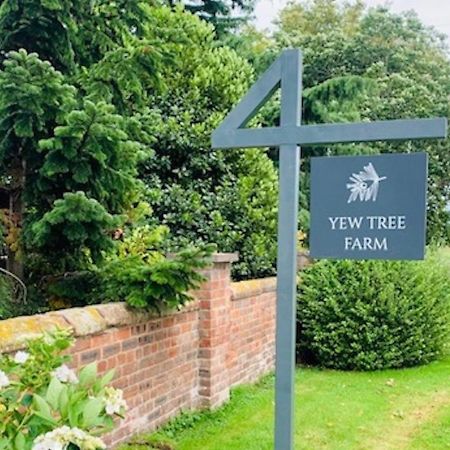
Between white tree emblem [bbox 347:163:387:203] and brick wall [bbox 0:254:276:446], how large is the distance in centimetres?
177

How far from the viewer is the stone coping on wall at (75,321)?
3.08 m

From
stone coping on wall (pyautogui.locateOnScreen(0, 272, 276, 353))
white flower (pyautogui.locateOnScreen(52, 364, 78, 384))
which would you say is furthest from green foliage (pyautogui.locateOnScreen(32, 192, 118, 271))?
white flower (pyautogui.locateOnScreen(52, 364, 78, 384))

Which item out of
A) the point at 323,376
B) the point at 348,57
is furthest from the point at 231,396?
the point at 348,57

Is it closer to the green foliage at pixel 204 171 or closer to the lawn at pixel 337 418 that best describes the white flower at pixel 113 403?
the lawn at pixel 337 418

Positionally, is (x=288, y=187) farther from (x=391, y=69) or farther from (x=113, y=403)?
(x=391, y=69)

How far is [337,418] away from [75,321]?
8.42 feet

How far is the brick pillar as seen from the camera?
5.02 metres

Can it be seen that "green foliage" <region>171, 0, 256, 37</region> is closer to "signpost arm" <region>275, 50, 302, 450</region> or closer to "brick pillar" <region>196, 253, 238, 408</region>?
"brick pillar" <region>196, 253, 238, 408</region>

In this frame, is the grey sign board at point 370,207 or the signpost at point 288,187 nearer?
the grey sign board at point 370,207

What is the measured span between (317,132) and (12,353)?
1.87 meters

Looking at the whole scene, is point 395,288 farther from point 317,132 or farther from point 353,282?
point 317,132

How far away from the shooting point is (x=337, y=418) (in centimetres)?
505

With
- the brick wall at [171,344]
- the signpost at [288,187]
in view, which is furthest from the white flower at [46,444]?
the signpost at [288,187]

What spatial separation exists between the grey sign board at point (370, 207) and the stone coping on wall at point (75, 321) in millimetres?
1433
